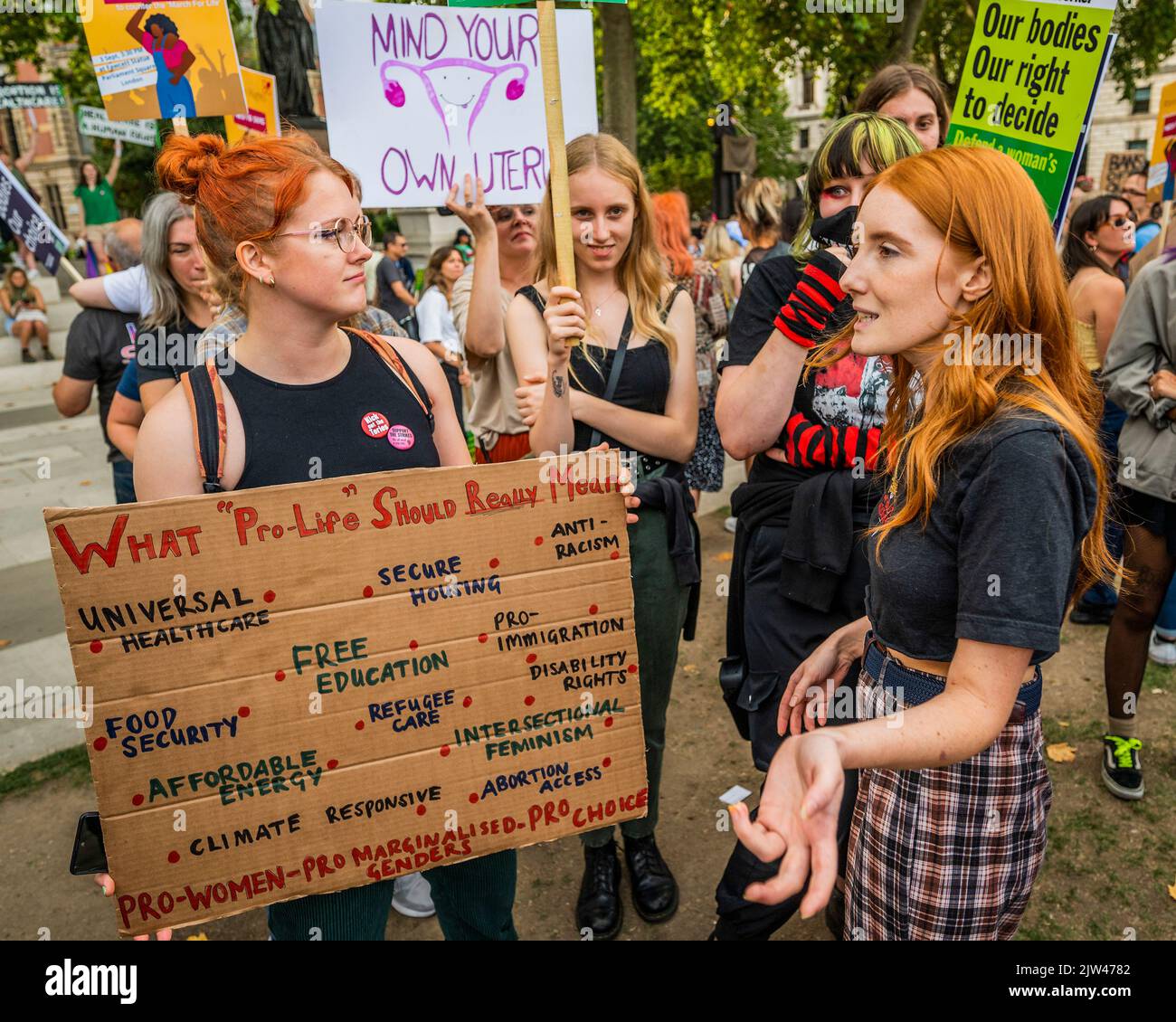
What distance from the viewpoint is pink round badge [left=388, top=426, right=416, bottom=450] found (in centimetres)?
195

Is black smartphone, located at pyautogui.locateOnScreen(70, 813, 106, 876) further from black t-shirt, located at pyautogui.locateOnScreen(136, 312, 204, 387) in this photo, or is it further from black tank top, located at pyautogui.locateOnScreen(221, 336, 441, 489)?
black t-shirt, located at pyautogui.locateOnScreen(136, 312, 204, 387)

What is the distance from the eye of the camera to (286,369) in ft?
6.18

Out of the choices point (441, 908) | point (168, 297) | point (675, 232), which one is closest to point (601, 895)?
point (441, 908)

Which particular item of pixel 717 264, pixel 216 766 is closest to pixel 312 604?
pixel 216 766

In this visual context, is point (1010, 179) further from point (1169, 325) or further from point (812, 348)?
point (1169, 325)

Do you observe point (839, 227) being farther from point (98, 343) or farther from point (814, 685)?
point (98, 343)

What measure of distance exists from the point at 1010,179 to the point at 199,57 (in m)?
3.05

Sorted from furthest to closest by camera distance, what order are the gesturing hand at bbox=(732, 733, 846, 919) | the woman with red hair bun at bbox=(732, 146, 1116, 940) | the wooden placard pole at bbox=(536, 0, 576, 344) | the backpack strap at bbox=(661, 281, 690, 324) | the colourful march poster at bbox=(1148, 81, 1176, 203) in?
the colourful march poster at bbox=(1148, 81, 1176, 203) < the backpack strap at bbox=(661, 281, 690, 324) < the wooden placard pole at bbox=(536, 0, 576, 344) < the woman with red hair bun at bbox=(732, 146, 1116, 940) < the gesturing hand at bbox=(732, 733, 846, 919)

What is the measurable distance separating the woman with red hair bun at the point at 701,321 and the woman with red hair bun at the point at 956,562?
171cm

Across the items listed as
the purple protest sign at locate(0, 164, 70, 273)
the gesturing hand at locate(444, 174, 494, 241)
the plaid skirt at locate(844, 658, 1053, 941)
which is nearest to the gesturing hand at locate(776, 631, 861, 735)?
the plaid skirt at locate(844, 658, 1053, 941)

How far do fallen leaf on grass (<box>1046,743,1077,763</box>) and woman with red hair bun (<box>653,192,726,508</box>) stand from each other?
1.73m

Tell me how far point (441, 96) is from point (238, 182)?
3.13ft

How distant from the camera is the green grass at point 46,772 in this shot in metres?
3.62

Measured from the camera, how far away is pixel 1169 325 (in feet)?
10.9
